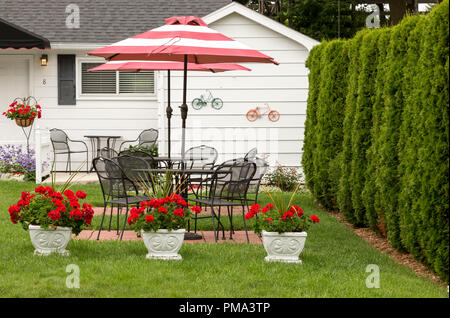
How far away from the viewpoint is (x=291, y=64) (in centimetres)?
1380

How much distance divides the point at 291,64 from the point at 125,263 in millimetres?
8270

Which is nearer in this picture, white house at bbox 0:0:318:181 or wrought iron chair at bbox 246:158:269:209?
wrought iron chair at bbox 246:158:269:209

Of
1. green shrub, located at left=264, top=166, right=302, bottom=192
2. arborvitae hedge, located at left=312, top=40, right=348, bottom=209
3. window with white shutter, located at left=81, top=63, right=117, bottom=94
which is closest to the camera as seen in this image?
arborvitae hedge, located at left=312, top=40, right=348, bottom=209

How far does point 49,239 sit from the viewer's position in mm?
6688

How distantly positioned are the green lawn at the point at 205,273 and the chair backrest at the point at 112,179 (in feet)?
2.66

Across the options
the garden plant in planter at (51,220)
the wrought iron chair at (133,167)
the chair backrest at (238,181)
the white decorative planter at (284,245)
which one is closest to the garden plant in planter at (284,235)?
the white decorative planter at (284,245)

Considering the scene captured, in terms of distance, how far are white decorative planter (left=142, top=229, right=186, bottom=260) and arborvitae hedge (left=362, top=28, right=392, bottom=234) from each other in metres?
2.50

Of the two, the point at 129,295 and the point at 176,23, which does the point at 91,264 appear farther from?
the point at 176,23

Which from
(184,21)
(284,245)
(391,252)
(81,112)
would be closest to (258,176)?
(391,252)

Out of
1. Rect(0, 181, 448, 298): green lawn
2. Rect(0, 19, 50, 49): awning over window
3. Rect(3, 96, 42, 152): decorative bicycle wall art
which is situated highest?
Rect(0, 19, 50, 49): awning over window

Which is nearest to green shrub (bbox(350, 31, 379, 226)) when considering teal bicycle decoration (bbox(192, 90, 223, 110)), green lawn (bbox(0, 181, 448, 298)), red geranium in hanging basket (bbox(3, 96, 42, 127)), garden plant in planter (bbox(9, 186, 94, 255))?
green lawn (bbox(0, 181, 448, 298))

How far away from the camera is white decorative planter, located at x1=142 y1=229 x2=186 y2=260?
6.58m

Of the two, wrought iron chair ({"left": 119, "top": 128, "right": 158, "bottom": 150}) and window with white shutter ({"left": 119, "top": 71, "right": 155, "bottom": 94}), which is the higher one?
window with white shutter ({"left": 119, "top": 71, "right": 155, "bottom": 94})

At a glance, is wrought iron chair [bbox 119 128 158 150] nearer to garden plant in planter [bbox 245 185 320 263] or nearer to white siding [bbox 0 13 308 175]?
white siding [bbox 0 13 308 175]
